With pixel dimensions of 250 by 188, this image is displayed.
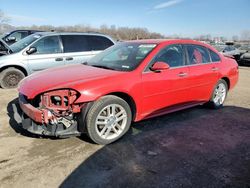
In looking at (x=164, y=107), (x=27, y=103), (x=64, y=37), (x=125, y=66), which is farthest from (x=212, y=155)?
(x=64, y=37)

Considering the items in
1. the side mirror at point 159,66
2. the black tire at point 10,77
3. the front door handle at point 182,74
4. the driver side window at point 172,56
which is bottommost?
the black tire at point 10,77

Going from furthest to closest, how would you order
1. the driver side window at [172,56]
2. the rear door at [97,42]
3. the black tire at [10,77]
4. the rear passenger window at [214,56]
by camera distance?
the rear door at [97,42], the black tire at [10,77], the rear passenger window at [214,56], the driver side window at [172,56]

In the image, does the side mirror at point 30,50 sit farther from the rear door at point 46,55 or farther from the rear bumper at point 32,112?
the rear bumper at point 32,112

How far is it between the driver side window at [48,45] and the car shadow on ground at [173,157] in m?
4.02

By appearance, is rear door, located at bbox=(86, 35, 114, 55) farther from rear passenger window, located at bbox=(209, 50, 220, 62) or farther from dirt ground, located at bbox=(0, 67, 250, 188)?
dirt ground, located at bbox=(0, 67, 250, 188)

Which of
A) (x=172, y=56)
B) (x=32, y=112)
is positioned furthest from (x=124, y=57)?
(x=32, y=112)

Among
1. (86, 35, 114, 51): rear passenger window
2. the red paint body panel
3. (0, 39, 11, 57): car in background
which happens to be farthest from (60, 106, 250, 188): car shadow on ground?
(0, 39, 11, 57): car in background

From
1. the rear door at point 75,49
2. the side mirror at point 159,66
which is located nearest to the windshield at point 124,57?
the side mirror at point 159,66

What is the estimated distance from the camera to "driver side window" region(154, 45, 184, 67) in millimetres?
4452

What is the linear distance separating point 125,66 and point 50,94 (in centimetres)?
134

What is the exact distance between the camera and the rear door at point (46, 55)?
7164 mm

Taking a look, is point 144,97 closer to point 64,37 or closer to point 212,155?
point 212,155

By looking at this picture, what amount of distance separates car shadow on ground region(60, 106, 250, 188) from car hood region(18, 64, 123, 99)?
1.06 metres

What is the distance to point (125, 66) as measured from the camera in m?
4.21
